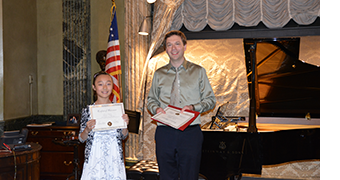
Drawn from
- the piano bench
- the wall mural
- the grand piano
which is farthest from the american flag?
the grand piano

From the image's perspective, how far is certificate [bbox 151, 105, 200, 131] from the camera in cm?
216

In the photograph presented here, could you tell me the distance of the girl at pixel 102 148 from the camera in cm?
241

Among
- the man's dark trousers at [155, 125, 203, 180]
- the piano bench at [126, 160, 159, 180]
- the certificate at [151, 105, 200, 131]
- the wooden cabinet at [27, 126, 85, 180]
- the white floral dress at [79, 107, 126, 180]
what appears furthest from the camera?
the wooden cabinet at [27, 126, 85, 180]

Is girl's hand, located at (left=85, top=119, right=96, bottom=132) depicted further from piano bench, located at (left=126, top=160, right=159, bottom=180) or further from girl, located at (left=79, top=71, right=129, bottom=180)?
piano bench, located at (left=126, top=160, right=159, bottom=180)

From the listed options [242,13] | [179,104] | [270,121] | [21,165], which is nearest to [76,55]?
[21,165]

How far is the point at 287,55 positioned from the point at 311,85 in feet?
2.40

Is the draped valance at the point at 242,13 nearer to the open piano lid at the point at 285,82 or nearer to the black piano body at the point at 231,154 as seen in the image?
the open piano lid at the point at 285,82

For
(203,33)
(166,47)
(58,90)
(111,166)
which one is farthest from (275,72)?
(58,90)

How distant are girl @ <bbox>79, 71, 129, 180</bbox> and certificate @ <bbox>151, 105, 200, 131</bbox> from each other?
379 millimetres

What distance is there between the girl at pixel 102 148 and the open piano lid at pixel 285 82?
2702mm

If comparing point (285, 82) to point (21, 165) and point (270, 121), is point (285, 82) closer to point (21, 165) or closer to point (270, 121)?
point (270, 121)

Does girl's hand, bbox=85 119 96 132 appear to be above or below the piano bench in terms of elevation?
above

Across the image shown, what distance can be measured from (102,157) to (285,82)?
3.56 metres

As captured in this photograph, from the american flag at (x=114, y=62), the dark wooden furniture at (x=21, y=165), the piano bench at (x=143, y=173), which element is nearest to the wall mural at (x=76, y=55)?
the american flag at (x=114, y=62)
